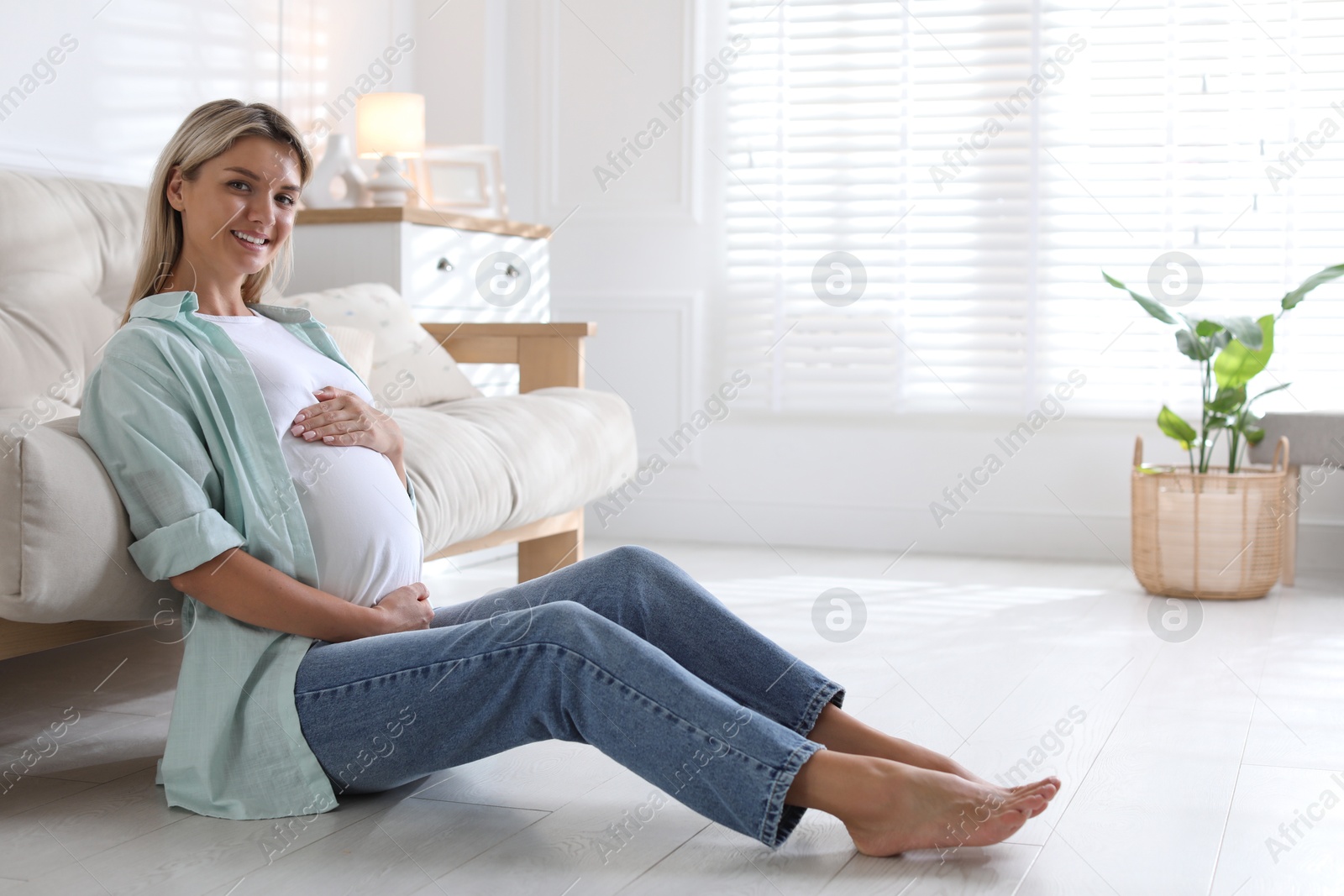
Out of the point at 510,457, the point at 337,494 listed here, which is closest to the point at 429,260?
the point at 510,457

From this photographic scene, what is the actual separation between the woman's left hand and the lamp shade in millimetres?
1898

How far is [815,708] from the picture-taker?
1369 millimetres

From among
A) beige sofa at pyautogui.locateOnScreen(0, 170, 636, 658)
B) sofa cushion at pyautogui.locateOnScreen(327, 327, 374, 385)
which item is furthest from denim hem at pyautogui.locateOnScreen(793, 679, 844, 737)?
sofa cushion at pyautogui.locateOnScreen(327, 327, 374, 385)

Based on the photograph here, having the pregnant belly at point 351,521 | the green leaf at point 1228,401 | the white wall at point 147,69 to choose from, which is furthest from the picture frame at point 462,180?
the pregnant belly at point 351,521

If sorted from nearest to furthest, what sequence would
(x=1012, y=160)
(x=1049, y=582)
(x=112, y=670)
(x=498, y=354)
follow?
1. (x=112, y=670)
2. (x=498, y=354)
3. (x=1049, y=582)
4. (x=1012, y=160)

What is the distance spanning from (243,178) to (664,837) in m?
0.85

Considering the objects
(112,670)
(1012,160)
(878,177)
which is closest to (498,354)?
(112,670)

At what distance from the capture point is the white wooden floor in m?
1.25

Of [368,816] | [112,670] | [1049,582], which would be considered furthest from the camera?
[1049,582]

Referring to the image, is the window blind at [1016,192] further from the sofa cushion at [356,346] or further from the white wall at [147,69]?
the sofa cushion at [356,346]

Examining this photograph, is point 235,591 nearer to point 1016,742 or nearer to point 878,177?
point 1016,742

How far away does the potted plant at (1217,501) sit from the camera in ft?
9.46

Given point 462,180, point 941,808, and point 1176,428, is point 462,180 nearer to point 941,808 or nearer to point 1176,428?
point 1176,428

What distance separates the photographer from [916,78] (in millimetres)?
3619
